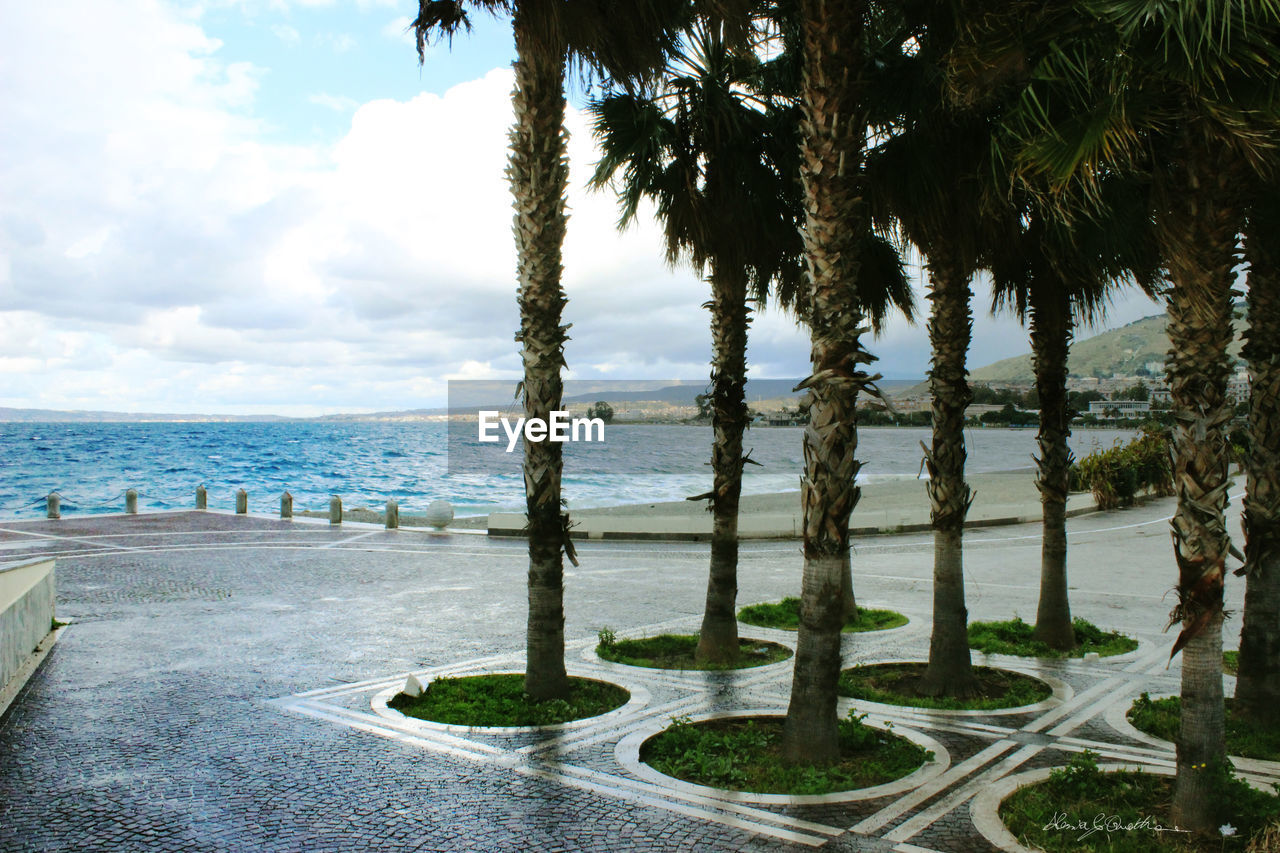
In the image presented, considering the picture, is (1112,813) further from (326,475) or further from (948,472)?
(326,475)

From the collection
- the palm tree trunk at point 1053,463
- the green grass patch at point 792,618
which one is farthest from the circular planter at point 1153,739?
the green grass patch at point 792,618

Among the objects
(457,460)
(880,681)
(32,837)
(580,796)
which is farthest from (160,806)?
(457,460)

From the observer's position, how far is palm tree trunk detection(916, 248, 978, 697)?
8883 millimetres

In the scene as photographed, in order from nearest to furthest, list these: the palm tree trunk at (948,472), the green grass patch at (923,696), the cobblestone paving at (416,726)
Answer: the cobblestone paving at (416,726) < the green grass patch at (923,696) < the palm tree trunk at (948,472)

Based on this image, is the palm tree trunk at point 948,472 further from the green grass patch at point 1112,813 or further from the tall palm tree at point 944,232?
the green grass patch at point 1112,813

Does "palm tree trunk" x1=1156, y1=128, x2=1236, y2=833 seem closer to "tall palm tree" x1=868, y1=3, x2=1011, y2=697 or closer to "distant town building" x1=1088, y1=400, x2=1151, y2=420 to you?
"tall palm tree" x1=868, y1=3, x2=1011, y2=697

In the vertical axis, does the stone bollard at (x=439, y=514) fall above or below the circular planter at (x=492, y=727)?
above

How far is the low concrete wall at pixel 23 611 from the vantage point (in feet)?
29.4

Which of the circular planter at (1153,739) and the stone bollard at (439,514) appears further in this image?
the stone bollard at (439,514)

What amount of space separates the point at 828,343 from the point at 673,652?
538 centimetres

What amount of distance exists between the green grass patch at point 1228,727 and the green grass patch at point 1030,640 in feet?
6.88

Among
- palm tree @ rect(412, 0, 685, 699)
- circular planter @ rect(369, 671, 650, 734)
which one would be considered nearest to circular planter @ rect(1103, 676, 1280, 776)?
circular planter @ rect(369, 671, 650, 734)

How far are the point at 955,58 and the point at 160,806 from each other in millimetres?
6961

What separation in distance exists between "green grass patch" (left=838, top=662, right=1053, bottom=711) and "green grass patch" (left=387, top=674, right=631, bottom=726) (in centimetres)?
235
